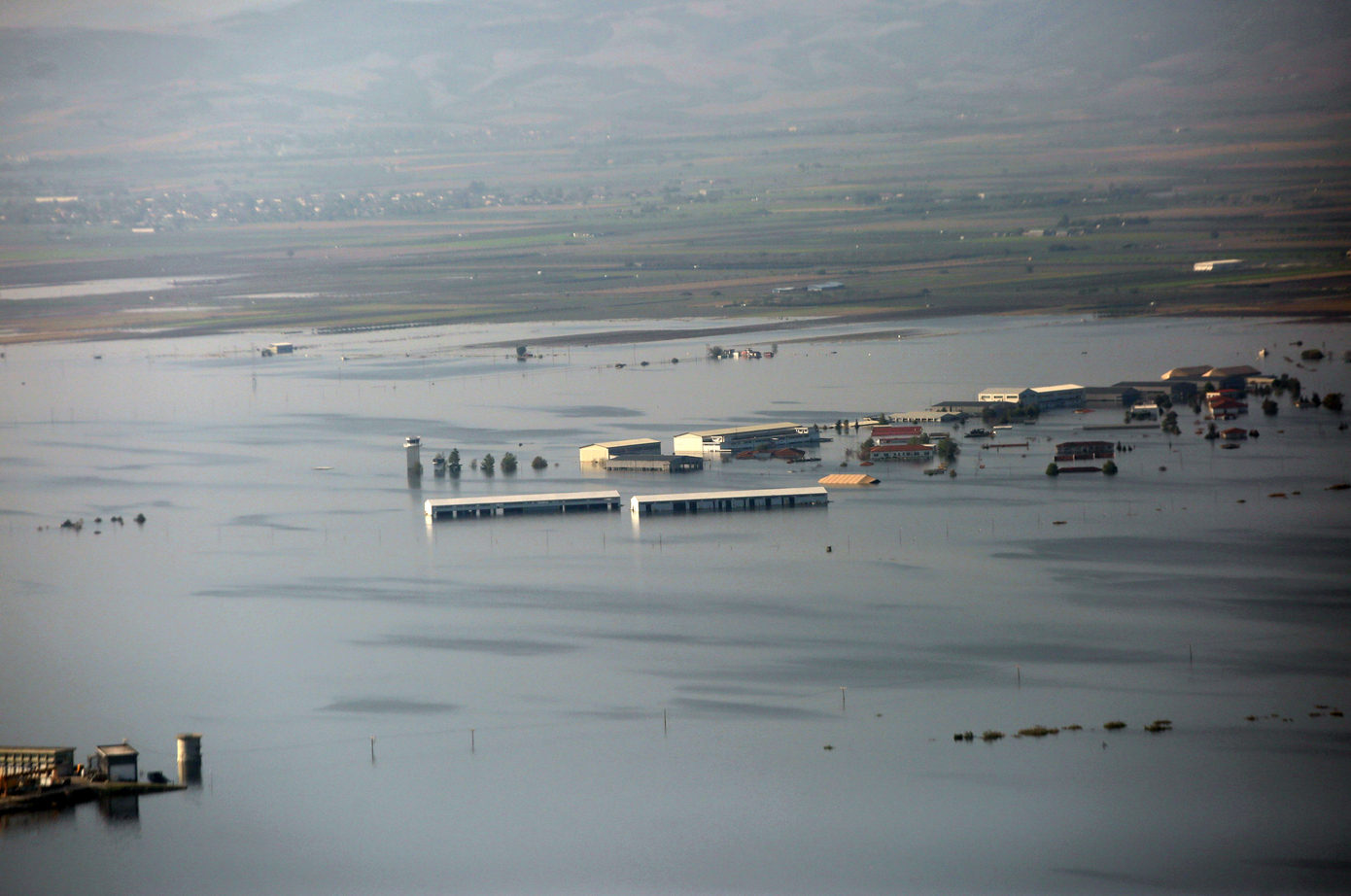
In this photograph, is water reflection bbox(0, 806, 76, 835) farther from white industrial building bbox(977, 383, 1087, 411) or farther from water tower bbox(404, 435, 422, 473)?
white industrial building bbox(977, 383, 1087, 411)

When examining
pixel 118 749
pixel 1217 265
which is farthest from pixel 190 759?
pixel 1217 265

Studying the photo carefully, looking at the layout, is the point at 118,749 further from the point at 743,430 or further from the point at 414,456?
the point at 743,430

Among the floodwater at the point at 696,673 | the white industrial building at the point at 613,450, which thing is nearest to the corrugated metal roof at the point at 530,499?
the floodwater at the point at 696,673

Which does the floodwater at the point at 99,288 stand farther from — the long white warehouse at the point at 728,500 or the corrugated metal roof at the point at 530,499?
the long white warehouse at the point at 728,500

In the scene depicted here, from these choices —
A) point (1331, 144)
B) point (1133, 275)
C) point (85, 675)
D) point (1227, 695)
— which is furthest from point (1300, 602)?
point (1331, 144)

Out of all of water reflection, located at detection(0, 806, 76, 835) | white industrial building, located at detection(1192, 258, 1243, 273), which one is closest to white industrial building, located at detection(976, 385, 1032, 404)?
white industrial building, located at detection(1192, 258, 1243, 273)

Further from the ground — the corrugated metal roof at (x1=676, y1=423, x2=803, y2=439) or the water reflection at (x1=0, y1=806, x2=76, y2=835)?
the corrugated metal roof at (x1=676, y1=423, x2=803, y2=439)

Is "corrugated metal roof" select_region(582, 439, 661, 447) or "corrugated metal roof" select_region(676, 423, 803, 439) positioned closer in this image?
"corrugated metal roof" select_region(582, 439, 661, 447)
